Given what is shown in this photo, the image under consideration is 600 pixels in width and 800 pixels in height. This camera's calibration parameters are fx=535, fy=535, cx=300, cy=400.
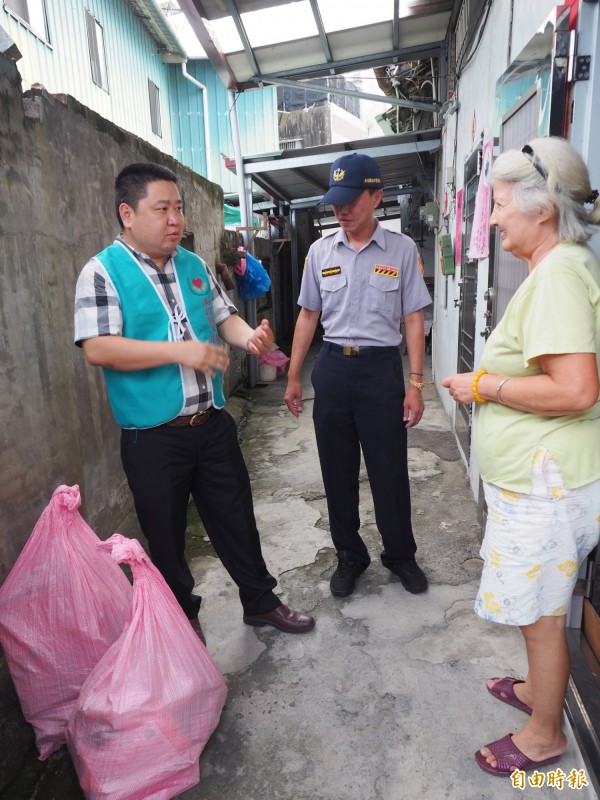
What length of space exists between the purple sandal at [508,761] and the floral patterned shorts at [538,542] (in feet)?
1.66

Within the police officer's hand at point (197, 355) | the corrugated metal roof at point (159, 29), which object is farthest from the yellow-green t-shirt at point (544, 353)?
the corrugated metal roof at point (159, 29)

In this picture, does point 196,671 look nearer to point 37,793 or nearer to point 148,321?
point 37,793

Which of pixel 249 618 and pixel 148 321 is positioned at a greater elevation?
pixel 148 321

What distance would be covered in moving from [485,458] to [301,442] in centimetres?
368

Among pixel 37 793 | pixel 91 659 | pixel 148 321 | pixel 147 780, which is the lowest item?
pixel 37 793

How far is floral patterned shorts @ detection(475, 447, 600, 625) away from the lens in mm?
1456

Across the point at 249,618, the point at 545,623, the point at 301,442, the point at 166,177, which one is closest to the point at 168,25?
the point at 301,442

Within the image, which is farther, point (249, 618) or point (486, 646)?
point (249, 618)

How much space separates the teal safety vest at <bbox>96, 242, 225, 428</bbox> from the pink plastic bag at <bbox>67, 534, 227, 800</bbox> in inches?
18.3

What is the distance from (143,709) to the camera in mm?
1558

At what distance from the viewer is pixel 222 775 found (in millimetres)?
1765

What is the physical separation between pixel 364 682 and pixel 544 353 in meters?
1.53

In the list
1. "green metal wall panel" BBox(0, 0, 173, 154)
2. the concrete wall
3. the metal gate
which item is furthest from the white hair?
"green metal wall panel" BBox(0, 0, 173, 154)

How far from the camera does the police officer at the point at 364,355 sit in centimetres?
251
